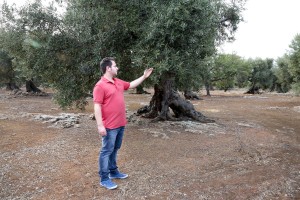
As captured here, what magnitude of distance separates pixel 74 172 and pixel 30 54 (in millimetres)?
7558

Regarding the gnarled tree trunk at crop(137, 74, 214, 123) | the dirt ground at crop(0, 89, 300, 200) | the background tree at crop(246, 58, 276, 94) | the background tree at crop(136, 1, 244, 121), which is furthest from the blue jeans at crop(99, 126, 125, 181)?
the background tree at crop(246, 58, 276, 94)

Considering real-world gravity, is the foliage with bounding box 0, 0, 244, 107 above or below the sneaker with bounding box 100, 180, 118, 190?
above

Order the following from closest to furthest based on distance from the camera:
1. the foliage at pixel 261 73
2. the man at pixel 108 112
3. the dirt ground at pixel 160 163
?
the man at pixel 108 112, the dirt ground at pixel 160 163, the foliage at pixel 261 73

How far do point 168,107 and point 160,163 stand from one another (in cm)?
795

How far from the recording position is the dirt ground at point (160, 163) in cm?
630

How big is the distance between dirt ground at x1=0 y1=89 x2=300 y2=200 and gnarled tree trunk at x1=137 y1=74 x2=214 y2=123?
179cm

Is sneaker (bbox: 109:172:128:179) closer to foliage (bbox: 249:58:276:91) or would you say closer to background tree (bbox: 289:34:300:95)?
background tree (bbox: 289:34:300:95)

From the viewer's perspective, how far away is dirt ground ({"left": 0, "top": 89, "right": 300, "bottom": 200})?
6297 mm

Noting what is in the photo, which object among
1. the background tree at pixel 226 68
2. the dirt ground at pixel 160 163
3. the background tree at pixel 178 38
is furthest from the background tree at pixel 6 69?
the background tree at pixel 178 38

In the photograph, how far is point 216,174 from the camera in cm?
746

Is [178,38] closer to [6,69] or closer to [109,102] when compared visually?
[109,102]

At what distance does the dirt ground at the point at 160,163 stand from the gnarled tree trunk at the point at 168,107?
179 centimetres

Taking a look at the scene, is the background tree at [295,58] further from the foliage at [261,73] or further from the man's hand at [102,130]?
the foliage at [261,73]

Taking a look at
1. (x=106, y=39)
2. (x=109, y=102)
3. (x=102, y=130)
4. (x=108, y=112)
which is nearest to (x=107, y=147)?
(x=102, y=130)
